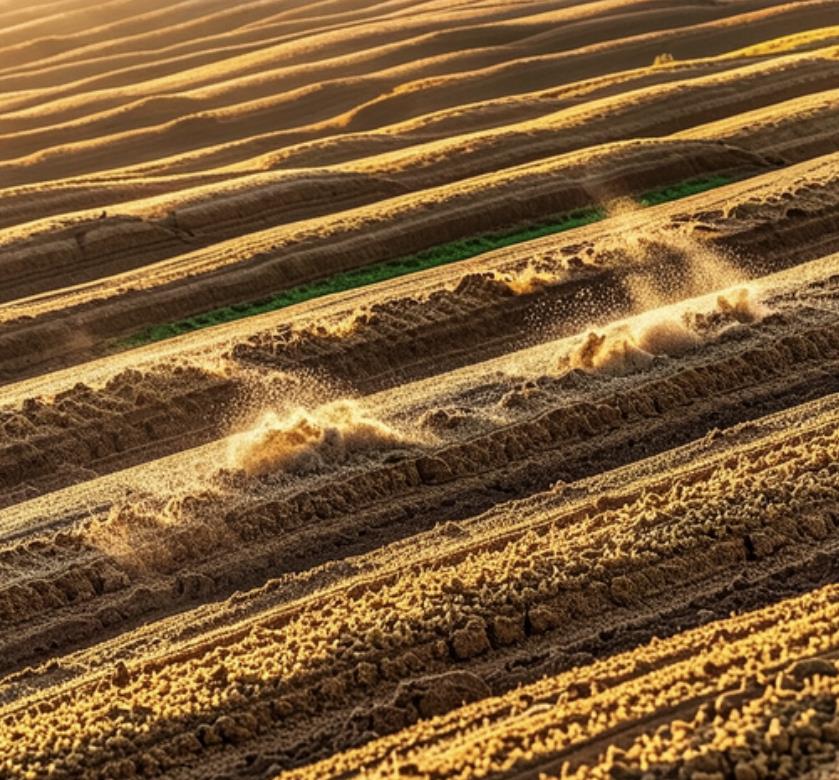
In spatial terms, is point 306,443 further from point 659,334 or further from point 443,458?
point 659,334

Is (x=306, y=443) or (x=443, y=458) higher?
(x=306, y=443)

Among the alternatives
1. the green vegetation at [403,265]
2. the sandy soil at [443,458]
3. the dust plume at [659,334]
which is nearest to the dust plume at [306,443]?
the sandy soil at [443,458]

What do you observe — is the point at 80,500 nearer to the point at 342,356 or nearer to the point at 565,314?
the point at 342,356

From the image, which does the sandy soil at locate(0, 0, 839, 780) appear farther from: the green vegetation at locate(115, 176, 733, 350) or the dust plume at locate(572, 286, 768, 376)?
the green vegetation at locate(115, 176, 733, 350)

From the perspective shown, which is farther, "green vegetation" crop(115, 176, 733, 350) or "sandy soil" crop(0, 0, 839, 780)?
"green vegetation" crop(115, 176, 733, 350)

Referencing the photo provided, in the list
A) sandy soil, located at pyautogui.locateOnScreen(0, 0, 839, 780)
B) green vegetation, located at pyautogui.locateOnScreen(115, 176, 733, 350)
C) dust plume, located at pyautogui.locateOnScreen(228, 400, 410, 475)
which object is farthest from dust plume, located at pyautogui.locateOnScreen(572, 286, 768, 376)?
green vegetation, located at pyautogui.locateOnScreen(115, 176, 733, 350)

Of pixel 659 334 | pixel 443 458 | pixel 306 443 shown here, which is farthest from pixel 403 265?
pixel 443 458
